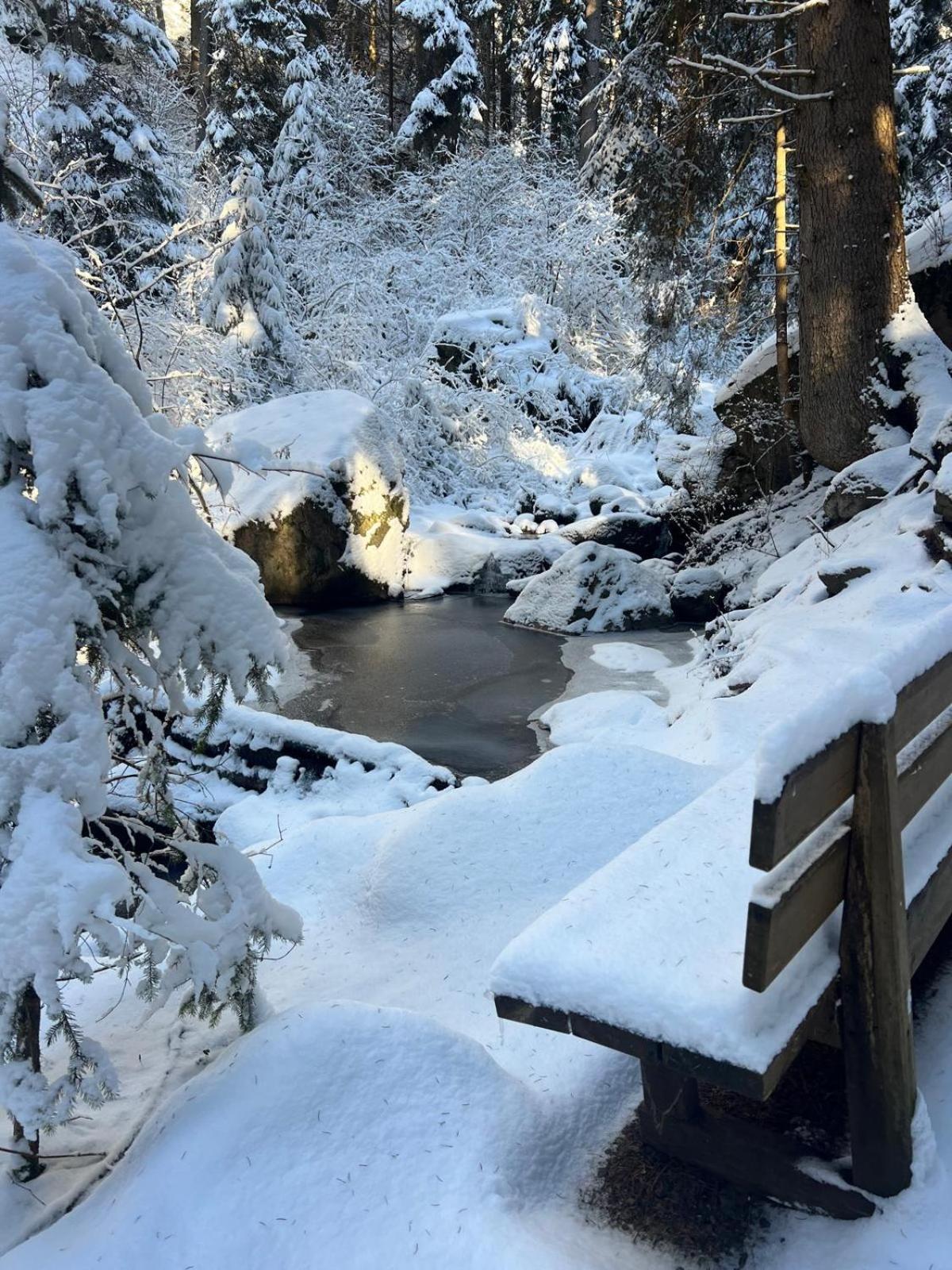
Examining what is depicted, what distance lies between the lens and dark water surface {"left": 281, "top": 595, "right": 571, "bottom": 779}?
8.05m

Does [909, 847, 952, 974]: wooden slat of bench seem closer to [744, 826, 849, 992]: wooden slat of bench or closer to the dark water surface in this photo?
[744, 826, 849, 992]: wooden slat of bench

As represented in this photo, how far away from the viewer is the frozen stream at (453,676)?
813cm

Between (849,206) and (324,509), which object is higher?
(849,206)

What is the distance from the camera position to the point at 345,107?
78.0 feet

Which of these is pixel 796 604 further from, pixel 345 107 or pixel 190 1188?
pixel 345 107

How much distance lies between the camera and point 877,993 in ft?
6.76

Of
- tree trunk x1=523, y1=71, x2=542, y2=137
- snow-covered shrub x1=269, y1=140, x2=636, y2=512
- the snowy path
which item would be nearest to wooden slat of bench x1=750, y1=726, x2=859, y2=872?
the snowy path

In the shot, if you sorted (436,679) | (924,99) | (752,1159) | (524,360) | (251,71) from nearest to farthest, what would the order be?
(752,1159) → (436,679) → (924,99) → (524,360) → (251,71)

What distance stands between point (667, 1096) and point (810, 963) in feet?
1.87

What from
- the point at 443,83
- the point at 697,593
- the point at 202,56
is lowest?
the point at 697,593

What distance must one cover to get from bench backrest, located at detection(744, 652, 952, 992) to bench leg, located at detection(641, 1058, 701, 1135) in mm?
620

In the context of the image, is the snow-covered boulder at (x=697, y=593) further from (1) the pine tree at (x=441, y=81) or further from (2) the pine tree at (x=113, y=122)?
(1) the pine tree at (x=441, y=81)

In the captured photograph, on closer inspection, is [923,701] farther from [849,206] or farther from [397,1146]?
[849,206]

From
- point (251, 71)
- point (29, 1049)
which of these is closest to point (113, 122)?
point (251, 71)
